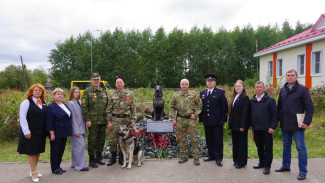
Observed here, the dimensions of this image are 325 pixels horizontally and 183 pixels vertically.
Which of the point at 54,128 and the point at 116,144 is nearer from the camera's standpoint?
the point at 54,128

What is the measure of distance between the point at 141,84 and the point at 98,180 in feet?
82.8

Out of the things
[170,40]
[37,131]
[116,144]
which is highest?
[170,40]

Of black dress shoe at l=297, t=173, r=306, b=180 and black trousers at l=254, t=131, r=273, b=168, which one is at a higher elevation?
black trousers at l=254, t=131, r=273, b=168

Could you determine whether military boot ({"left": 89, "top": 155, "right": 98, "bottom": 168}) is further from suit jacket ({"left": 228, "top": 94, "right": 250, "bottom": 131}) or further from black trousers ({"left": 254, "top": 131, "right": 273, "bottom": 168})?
black trousers ({"left": 254, "top": 131, "right": 273, "bottom": 168})

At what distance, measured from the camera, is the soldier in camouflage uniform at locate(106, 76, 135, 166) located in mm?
5695

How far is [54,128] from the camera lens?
16.6ft

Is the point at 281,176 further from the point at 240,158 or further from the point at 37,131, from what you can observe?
the point at 37,131

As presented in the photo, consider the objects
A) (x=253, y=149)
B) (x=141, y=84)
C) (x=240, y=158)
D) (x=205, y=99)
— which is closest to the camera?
(x=240, y=158)

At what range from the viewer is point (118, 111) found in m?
5.70

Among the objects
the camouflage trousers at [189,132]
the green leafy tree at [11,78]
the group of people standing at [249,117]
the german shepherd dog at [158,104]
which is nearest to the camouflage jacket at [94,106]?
the german shepherd dog at [158,104]

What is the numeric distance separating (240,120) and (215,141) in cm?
85

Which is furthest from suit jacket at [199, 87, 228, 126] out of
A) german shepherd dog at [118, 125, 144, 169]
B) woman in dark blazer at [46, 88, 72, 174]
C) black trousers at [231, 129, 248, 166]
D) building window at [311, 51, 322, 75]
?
building window at [311, 51, 322, 75]

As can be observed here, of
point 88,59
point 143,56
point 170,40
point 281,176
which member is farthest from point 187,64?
point 281,176

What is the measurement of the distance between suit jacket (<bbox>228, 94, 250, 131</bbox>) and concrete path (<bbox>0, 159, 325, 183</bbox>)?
957 mm
